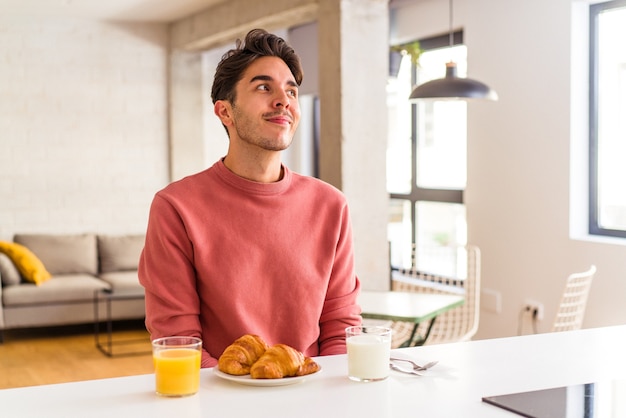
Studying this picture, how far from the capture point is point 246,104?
187 cm

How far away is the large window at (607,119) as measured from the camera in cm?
480

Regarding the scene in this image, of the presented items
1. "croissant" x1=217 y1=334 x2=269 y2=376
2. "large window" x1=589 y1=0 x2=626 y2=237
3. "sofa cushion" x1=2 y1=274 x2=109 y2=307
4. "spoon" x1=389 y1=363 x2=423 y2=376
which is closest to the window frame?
"large window" x1=589 y1=0 x2=626 y2=237

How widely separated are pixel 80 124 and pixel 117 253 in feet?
3.95

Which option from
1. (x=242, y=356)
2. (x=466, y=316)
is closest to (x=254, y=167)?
(x=242, y=356)

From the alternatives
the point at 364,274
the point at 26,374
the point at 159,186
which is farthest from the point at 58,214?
the point at 364,274

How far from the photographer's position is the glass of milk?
4.69ft

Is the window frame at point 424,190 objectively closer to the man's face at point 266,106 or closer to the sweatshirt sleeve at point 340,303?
the sweatshirt sleeve at point 340,303

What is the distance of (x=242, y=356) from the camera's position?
143 centimetres

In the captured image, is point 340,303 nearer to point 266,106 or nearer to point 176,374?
point 266,106

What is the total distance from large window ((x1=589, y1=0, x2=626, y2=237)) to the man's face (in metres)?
3.41

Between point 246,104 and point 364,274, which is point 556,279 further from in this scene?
point 246,104

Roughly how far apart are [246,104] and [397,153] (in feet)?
16.0

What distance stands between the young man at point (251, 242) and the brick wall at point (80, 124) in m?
5.62

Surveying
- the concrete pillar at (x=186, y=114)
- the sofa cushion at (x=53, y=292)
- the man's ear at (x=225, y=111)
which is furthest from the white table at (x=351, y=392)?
the concrete pillar at (x=186, y=114)
